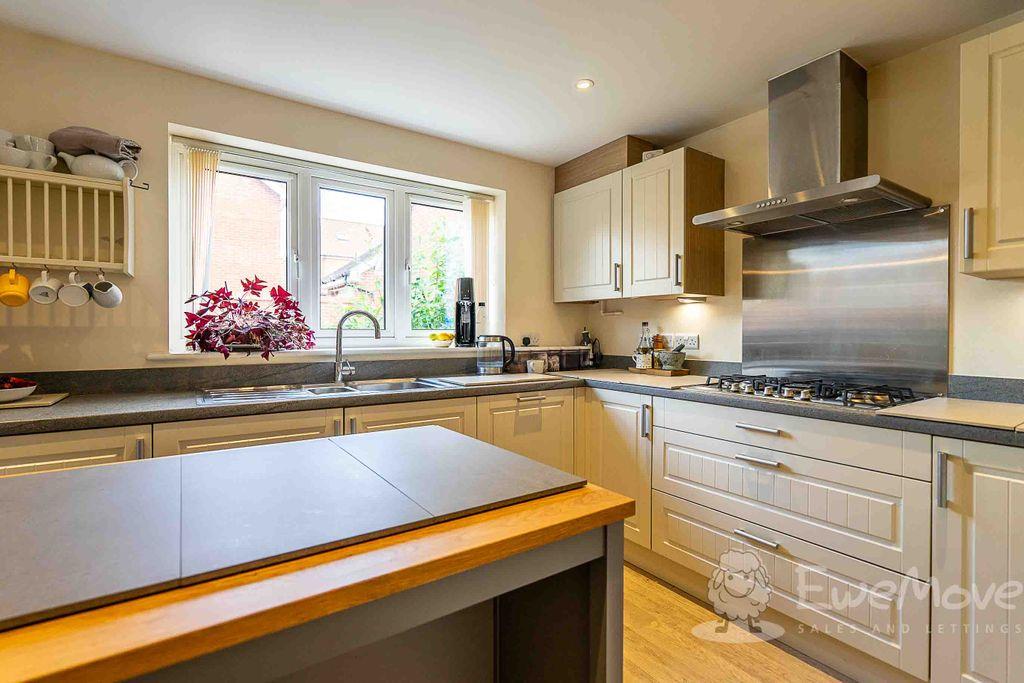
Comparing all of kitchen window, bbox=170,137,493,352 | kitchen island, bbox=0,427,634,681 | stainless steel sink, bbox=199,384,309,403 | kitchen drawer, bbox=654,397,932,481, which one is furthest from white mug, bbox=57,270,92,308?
kitchen drawer, bbox=654,397,932,481

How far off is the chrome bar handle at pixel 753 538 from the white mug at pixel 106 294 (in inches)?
108

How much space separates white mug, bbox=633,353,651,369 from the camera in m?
3.09

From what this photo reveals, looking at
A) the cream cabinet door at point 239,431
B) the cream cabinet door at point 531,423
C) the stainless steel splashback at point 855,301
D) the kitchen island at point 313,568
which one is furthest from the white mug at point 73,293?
the stainless steel splashback at point 855,301

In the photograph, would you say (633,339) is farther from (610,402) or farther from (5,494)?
(5,494)

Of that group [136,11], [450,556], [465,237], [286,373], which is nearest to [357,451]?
[450,556]

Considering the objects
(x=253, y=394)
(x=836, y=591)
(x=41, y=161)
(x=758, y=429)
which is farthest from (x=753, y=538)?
(x=41, y=161)

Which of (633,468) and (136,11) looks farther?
(633,468)

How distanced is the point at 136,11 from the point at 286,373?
161 cm

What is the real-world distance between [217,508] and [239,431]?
1264 mm

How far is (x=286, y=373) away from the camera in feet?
8.47

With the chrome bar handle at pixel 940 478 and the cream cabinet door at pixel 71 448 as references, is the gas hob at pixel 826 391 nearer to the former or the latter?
the chrome bar handle at pixel 940 478

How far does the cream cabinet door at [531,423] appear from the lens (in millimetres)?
2566

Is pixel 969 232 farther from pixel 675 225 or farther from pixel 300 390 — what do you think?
pixel 300 390

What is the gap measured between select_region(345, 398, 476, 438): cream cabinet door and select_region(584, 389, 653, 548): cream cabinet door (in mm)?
734
